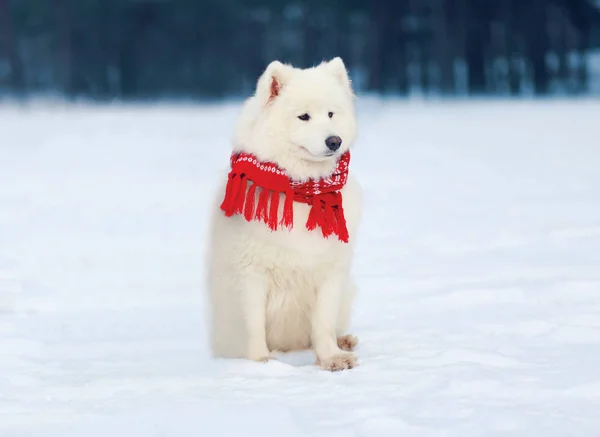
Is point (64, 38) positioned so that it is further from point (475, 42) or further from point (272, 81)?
point (272, 81)

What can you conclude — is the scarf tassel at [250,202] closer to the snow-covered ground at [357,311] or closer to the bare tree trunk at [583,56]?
the snow-covered ground at [357,311]

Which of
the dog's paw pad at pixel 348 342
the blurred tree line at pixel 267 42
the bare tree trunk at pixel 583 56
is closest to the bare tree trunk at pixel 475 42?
the blurred tree line at pixel 267 42

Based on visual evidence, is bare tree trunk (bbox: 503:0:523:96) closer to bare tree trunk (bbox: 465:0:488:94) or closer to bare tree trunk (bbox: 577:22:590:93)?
bare tree trunk (bbox: 465:0:488:94)

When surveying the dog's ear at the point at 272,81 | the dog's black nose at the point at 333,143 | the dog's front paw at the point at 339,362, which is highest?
the dog's ear at the point at 272,81

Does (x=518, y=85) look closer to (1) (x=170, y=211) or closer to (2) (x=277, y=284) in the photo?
(1) (x=170, y=211)

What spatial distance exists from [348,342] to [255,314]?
0.56 metres

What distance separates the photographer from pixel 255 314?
4.21 metres

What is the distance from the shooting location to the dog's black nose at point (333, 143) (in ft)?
12.8

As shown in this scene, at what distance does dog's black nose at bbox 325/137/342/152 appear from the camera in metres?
3.90

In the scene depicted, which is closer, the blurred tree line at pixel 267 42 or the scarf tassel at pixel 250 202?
the scarf tassel at pixel 250 202

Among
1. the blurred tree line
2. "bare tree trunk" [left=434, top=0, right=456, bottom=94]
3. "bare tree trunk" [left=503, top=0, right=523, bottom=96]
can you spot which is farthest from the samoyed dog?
"bare tree trunk" [left=503, top=0, right=523, bottom=96]

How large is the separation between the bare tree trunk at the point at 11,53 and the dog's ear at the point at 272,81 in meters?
28.4

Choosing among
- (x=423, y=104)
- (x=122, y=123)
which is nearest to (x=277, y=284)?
(x=122, y=123)

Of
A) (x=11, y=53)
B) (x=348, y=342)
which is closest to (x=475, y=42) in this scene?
(x=11, y=53)
